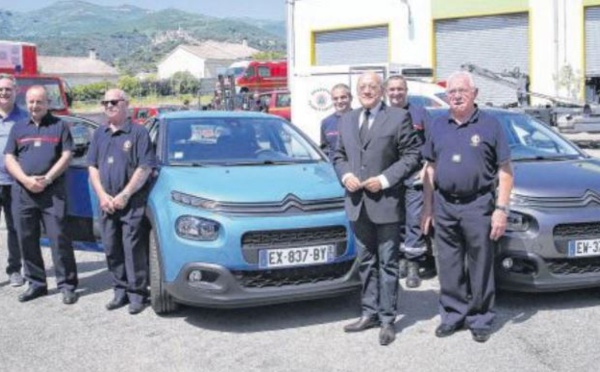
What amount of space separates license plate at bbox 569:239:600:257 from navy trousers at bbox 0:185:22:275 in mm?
4703

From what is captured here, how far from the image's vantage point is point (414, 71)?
19.8m

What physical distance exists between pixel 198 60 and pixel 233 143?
120894 millimetres

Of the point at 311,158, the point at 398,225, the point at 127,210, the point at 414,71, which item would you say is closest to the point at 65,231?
the point at 127,210

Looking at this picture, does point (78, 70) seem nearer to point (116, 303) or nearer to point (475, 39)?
point (475, 39)

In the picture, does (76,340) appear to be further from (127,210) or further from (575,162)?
(575,162)

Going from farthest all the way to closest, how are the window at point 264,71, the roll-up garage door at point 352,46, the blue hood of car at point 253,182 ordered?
the window at point 264,71, the roll-up garage door at point 352,46, the blue hood of car at point 253,182

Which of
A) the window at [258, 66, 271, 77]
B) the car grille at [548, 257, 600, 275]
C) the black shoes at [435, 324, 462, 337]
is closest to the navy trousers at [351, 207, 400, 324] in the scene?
the black shoes at [435, 324, 462, 337]

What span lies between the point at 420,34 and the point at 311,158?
2371 cm

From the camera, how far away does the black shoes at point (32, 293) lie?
20.3 feet

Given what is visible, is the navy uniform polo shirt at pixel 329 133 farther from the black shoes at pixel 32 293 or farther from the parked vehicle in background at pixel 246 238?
the black shoes at pixel 32 293

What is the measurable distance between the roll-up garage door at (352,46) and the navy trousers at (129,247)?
25237 millimetres

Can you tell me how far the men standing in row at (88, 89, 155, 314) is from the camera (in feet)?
18.4

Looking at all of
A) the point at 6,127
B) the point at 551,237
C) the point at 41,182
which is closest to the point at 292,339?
the point at 551,237

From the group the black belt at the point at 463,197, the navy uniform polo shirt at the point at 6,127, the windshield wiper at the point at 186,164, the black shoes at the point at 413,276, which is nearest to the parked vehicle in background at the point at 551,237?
the black belt at the point at 463,197
